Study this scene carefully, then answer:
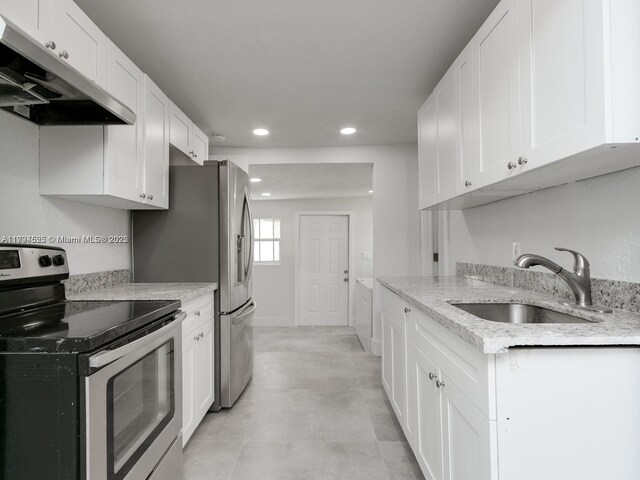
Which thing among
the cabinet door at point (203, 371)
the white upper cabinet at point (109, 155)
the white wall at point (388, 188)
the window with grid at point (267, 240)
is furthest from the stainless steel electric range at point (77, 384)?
the window with grid at point (267, 240)

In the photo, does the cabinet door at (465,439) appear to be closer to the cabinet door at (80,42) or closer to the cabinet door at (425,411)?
the cabinet door at (425,411)

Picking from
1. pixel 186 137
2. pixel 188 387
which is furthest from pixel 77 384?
pixel 186 137

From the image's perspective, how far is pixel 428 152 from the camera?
2580 millimetres

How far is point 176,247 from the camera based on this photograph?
2598 mm

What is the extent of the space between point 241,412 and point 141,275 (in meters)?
1.19

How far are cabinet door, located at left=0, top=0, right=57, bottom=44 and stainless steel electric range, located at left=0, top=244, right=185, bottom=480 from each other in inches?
29.8

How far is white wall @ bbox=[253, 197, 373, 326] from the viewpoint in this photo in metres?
6.33

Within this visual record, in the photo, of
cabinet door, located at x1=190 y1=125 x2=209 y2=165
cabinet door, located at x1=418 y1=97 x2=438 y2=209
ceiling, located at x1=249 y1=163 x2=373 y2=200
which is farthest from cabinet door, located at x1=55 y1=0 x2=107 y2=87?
ceiling, located at x1=249 y1=163 x2=373 y2=200

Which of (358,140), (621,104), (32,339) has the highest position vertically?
(358,140)

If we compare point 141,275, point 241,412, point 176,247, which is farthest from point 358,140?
point 241,412

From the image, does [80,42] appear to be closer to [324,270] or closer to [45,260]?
[45,260]

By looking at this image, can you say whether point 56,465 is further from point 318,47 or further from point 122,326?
point 318,47

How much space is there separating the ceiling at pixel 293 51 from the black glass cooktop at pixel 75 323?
4.60 ft

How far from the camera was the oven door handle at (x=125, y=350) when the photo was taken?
1.02 meters
